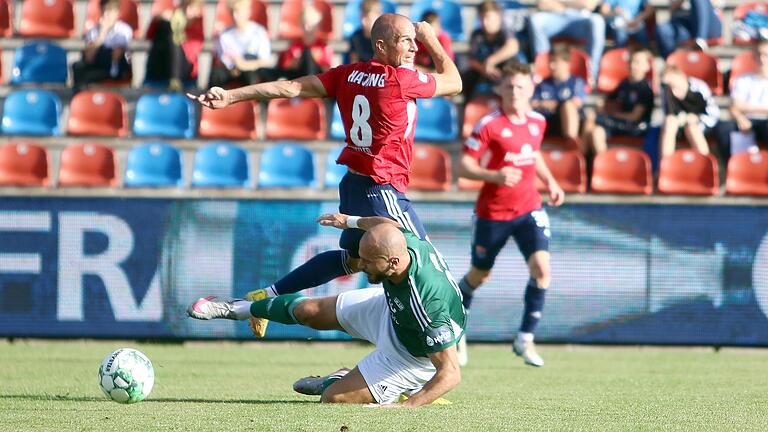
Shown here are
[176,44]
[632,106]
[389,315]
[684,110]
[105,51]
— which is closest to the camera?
A: [389,315]

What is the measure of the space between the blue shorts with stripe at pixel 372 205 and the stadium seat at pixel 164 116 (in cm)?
747

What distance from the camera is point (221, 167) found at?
46.6 feet

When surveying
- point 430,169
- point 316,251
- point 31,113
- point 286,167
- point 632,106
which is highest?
point 632,106

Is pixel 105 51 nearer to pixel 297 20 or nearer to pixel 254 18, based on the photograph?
pixel 254 18

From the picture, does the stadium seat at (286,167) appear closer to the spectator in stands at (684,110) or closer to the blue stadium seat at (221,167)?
the blue stadium seat at (221,167)

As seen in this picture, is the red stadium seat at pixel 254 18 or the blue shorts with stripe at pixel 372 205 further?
the red stadium seat at pixel 254 18

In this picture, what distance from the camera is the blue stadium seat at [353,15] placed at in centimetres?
1656

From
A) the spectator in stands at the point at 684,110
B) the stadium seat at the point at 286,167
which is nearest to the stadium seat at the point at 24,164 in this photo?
the stadium seat at the point at 286,167

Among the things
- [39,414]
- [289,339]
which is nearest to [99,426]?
[39,414]

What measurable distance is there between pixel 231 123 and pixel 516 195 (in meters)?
5.57

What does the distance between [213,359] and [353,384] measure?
4.40 metres

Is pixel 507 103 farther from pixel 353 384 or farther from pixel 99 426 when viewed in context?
pixel 99 426

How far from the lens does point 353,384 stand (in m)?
7.07

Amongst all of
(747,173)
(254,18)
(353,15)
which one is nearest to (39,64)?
(254,18)
